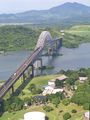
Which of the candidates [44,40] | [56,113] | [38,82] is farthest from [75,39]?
[56,113]

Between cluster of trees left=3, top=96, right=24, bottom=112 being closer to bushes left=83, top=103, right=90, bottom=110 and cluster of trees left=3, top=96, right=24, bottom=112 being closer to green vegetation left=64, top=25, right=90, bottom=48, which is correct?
bushes left=83, top=103, right=90, bottom=110

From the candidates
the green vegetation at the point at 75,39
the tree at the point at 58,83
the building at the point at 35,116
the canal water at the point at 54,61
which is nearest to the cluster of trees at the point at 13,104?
the building at the point at 35,116

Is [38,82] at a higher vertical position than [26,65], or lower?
lower

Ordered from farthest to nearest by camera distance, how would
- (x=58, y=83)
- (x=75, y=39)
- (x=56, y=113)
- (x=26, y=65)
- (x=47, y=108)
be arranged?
(x=75, y=39) < (x=26, y=65) < (x=58, y=83) < (x=47, y=108) < (x=56, y=113)

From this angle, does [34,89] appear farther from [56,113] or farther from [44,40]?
[44,40]

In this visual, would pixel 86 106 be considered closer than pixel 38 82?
Yes

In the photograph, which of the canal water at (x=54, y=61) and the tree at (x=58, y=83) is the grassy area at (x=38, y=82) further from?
the canal water at (x=54, y=61)

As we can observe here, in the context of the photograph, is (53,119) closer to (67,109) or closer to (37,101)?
(67,109)

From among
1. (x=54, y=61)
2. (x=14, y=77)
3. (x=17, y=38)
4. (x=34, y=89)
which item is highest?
(x=14, y=77)

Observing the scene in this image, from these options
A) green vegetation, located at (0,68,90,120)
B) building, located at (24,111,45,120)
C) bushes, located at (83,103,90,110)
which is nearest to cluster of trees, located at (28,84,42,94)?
green vegetation, located at (0,68,90,120)

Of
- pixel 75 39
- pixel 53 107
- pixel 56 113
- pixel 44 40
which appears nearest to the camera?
pixel 56 113
